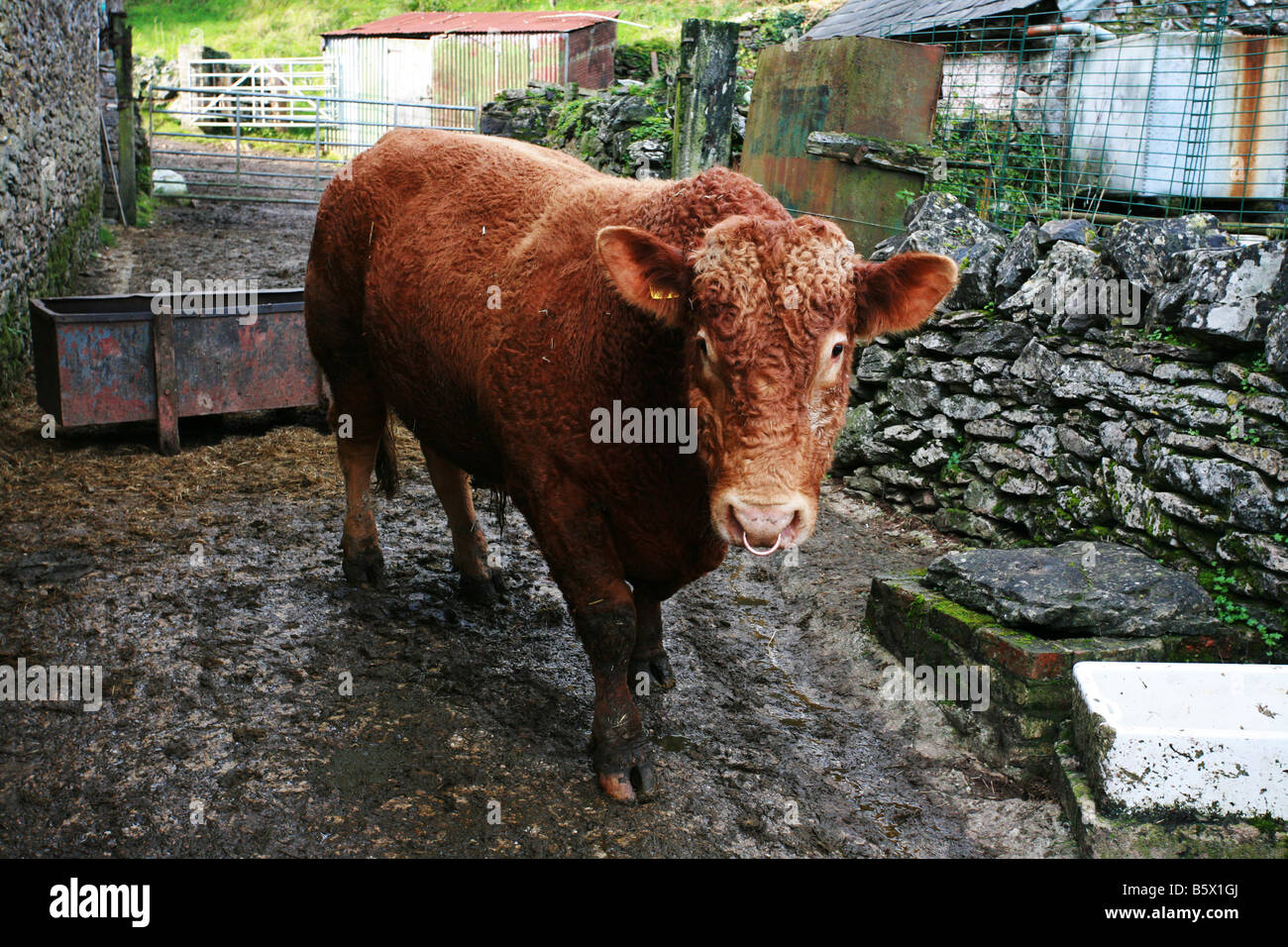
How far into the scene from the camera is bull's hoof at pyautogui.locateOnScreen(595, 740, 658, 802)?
336 centimetres

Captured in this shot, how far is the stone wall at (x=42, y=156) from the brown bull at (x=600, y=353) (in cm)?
407

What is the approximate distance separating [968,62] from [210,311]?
7.30 metres

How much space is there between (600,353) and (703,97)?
521 centimetres

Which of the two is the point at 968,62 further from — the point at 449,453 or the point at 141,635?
the point at 141,635

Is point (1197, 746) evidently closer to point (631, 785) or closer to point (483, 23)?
point (631, 785)

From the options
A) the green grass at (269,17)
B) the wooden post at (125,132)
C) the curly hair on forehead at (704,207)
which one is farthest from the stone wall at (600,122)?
the green grass at (269,17)

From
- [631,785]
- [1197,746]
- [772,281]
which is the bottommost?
[631,785]

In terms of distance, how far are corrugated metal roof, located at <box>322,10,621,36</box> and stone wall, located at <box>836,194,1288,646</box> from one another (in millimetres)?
19587

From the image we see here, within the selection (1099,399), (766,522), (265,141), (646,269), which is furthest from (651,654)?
(265,141)

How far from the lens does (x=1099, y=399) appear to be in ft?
15.9

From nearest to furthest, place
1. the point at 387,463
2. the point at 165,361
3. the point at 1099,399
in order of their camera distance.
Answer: the point at 1099,399, the point at 387,463, the point at 165,361

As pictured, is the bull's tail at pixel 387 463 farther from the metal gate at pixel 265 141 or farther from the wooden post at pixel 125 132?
the wooden post at pixel 125 132

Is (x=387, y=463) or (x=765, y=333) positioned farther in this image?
(x=387, y=463)

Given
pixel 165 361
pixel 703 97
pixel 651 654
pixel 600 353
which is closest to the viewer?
pixel 600 353
